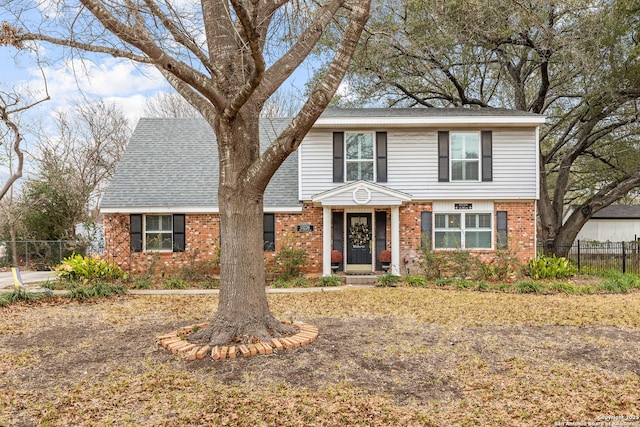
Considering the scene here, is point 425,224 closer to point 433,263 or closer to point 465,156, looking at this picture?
point 433,263

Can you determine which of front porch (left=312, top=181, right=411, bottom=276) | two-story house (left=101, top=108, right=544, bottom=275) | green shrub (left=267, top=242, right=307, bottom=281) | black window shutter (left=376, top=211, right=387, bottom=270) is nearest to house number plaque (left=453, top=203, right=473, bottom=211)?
two-story house (left=101, top=108, right=544, bottom=275)

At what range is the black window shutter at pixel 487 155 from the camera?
45.8 ft

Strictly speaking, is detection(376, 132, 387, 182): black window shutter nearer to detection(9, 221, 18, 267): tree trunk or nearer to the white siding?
the white siding

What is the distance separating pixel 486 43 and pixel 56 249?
18.3 m

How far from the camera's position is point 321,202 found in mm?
13312

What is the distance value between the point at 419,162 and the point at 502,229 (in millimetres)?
3346

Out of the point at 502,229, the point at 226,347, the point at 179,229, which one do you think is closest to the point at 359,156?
the point at 502,229

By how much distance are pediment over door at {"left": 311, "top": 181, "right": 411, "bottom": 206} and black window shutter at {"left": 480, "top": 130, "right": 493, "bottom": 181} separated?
9.26ft

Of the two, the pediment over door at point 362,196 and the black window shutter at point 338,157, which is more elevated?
the black window shutter at point 338,157

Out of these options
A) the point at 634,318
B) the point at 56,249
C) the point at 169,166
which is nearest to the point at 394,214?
the point at 634,318

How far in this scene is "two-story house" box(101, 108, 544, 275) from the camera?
1389cm

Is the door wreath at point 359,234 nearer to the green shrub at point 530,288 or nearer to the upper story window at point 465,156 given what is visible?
the upper story window at point 465,156

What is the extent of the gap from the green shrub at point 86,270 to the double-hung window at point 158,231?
5.81 ft

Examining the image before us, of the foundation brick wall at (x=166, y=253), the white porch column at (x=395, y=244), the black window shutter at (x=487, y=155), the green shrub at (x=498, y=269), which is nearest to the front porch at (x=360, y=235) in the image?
the white porch column at (x=395, y=244)
